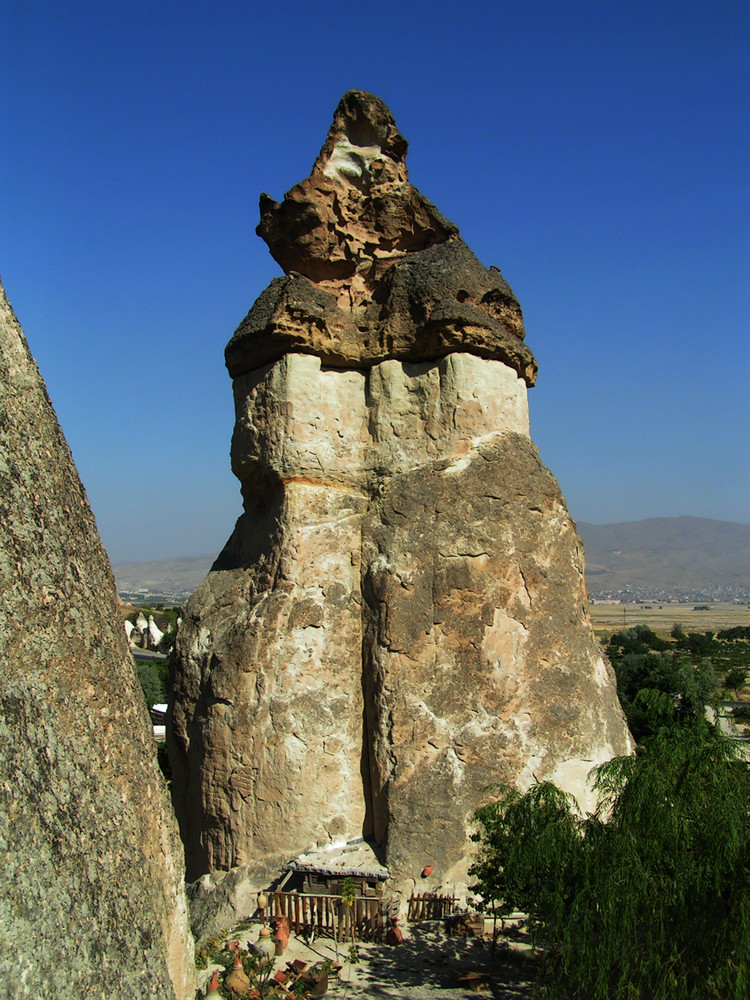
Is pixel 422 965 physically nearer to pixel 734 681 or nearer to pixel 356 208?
pixel 356 208

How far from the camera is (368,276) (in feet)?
38.8

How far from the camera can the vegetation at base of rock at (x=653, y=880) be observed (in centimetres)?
514

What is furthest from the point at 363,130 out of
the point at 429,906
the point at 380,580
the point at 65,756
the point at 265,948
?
the point at 65,756

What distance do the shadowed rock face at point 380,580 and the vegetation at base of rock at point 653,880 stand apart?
222 centimetres

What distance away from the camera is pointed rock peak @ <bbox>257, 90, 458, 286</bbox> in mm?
11625

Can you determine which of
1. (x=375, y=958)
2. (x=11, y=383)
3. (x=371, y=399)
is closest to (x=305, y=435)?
(x=371, y=399)

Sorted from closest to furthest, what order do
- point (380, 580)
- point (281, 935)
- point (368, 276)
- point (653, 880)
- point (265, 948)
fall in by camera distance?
point (653, 880)
point (265, 948)
point (281, 935)
point (380, 580)
point (368, 276)

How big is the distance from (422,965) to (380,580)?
4001 mm

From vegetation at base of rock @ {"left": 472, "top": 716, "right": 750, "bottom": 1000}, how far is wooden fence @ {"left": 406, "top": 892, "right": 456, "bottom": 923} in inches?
64.1

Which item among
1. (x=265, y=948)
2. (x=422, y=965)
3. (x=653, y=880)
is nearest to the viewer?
(x=653, y=880)

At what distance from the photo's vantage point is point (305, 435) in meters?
10.6

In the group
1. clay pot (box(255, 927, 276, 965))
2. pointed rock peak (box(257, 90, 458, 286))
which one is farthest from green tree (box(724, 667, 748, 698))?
clay pot (box(255, 927, 276, 965))

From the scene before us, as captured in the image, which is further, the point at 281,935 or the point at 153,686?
the point at 153,686

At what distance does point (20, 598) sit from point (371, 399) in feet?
26.3
